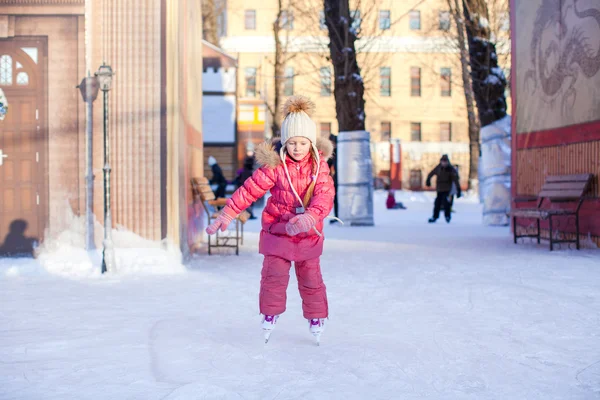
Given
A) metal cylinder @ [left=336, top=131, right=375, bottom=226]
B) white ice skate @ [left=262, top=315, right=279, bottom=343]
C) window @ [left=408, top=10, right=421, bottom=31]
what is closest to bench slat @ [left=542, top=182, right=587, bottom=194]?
metal cylinder @ [left=336, top=131, right=375, bottom=226]

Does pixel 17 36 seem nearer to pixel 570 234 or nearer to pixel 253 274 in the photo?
pixel 253 274

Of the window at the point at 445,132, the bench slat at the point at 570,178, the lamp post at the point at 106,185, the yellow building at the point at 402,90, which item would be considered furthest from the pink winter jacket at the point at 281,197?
the window at the point at 445,132

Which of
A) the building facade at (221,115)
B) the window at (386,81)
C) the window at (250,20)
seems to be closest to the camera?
the building facade at (221,115)

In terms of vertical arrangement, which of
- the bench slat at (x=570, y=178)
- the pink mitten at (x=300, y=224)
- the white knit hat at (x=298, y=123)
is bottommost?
the pink mitten at (x=300, y=224)

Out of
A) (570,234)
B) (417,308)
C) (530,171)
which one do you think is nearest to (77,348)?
(417,308)

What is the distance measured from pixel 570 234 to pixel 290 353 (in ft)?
26.8

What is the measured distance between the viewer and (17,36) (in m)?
8.56

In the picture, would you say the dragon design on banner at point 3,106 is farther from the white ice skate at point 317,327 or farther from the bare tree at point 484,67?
the bare tree at point 484,67

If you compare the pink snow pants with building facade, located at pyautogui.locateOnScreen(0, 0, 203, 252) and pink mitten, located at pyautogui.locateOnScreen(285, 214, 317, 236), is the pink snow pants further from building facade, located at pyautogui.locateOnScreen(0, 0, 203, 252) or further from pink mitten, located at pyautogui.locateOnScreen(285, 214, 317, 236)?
building facade, located at pyautogui.locateOnScreen(0, 0, 203, 252)

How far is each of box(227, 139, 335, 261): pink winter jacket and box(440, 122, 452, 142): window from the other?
42488mm

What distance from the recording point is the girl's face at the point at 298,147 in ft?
14.8

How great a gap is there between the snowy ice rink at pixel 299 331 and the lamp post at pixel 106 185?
224 mm

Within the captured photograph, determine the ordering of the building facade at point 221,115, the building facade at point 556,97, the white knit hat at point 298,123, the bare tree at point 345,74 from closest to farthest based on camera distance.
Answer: the white knit hat at point 298,123 < the building facade at point 556,97 < the bare tree at point 345,74 < the building facade at point 221,115

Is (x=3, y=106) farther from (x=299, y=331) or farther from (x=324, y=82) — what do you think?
(x=324, y=82)
